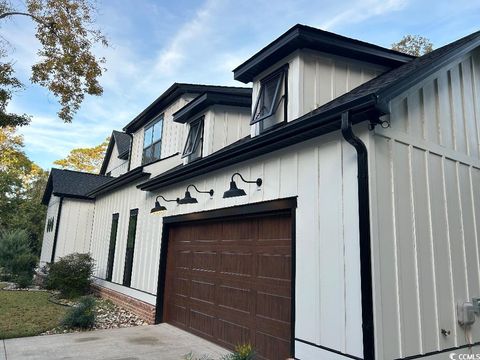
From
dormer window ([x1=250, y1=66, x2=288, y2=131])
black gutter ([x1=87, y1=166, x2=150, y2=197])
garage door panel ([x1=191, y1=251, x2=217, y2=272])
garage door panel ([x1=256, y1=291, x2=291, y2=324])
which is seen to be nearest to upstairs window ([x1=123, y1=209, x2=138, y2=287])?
black gutter ([x1=87, y1=166, x2=150, y2=197])

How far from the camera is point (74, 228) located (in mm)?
16016

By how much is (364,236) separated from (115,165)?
744 inches

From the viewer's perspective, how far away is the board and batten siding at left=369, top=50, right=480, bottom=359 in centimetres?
387

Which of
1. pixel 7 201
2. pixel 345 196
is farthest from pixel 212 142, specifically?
pixel 7 201

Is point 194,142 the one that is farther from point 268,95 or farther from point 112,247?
point 112,247

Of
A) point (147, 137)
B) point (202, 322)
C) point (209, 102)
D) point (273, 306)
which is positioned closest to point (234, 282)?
point (273, 306)

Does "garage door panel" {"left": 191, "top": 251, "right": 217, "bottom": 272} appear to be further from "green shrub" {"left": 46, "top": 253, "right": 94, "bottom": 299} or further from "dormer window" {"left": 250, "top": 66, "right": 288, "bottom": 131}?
"green shrub" {"left": 46, "top": 253, "right": 94, "bottom": 299}

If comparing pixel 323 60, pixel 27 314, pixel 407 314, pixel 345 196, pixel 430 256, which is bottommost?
pixel 27 314

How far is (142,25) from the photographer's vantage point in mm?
12008

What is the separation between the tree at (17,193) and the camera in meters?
26.2

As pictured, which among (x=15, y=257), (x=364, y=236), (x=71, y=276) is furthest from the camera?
(x=15, y=257)

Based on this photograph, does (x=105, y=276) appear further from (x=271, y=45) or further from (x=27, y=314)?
(x=271, y=45)

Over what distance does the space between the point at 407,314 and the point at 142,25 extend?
38.3 ft

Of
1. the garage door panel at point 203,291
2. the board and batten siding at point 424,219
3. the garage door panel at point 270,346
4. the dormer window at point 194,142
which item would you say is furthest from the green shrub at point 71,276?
the board and batten siding at point 424,219
